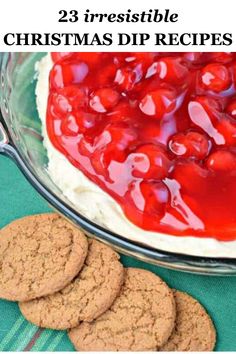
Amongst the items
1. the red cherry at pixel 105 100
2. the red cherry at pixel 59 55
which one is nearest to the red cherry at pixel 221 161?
the red cherry at pixel 105 100

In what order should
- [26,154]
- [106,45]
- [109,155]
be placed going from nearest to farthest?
[109,155], [26,154], [106,45]

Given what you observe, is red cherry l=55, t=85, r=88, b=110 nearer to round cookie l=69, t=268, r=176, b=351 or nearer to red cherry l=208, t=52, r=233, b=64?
red cherry l=208, t=52, r=233, b=64

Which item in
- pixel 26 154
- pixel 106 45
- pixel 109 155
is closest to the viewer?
pixel 109 155

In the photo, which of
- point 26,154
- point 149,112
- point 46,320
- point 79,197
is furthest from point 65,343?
point 149,112

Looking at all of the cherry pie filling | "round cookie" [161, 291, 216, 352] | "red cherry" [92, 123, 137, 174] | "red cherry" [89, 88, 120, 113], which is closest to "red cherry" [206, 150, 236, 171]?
the cherry pie filling

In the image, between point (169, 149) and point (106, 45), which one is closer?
point (169, 149)

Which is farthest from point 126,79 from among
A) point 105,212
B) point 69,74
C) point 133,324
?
point 133,324

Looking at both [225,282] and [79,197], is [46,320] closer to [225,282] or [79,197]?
[79,197]

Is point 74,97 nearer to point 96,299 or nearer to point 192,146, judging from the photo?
point 192,146
